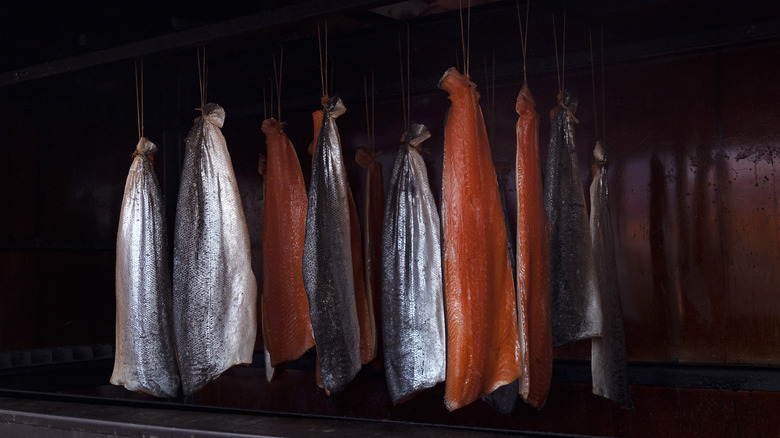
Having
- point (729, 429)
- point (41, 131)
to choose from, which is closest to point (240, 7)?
point (41, 131)

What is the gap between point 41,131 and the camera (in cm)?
521

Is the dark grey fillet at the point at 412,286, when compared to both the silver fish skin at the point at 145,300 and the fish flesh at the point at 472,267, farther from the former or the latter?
the silver fish skin at the point at 145,300

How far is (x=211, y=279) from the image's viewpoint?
11.5 ft

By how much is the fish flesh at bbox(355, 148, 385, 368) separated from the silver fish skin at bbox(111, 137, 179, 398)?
3.66ft

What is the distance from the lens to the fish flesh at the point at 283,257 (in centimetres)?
388

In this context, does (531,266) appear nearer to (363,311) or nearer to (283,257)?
(363,311)

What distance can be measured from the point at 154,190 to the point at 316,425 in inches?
65.0

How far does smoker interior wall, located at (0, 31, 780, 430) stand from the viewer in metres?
4.08

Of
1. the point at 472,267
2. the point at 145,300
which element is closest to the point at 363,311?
the point at 472,267

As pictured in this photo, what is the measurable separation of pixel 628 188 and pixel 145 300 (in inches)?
117

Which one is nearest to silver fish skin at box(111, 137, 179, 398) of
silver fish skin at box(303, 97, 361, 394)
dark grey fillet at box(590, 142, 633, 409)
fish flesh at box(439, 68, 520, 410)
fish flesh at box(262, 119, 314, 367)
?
fish flesh at box(262, 119, 314, 367)

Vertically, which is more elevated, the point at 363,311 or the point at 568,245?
the point at 568,245

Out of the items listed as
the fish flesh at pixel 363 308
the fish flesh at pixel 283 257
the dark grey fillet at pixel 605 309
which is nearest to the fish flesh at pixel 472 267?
the dark grey fillet at pixel 605 309

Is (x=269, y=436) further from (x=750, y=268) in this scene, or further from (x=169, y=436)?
(x=750, y=268)
